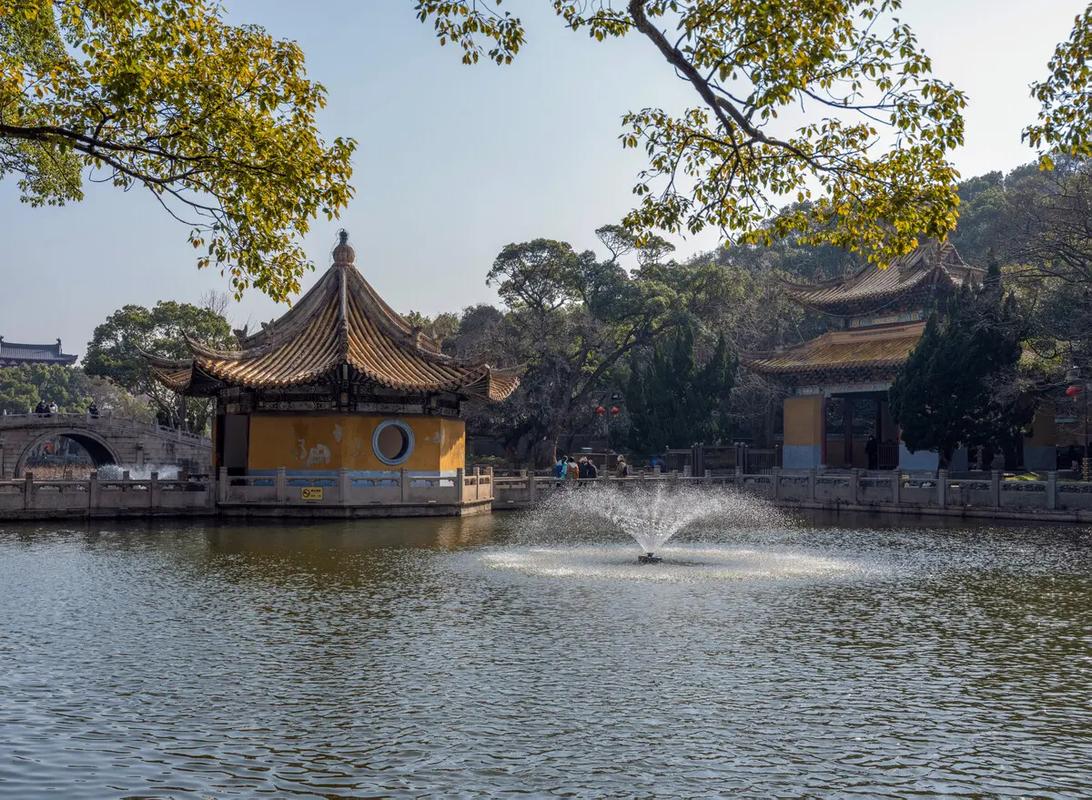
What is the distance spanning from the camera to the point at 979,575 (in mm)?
16484

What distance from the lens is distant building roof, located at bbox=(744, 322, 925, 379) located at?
3725cm

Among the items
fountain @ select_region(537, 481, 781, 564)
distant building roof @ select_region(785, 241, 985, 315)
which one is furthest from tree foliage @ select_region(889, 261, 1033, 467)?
fountain @ select_region(537, 481, 781, 564)

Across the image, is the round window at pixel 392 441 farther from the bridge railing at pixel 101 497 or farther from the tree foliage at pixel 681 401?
the tree foliage at pixel 681 401

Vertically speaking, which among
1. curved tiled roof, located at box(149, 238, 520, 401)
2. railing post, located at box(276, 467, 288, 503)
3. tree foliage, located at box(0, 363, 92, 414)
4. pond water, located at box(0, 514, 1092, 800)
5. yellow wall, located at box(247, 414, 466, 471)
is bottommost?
pond water, located at box(0, 514, 1092, 800)

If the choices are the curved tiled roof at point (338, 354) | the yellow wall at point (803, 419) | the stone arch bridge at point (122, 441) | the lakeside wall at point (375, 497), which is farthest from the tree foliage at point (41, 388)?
the yellow wall at point (803, 419)

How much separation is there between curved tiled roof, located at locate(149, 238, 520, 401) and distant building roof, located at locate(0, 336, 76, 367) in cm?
7373

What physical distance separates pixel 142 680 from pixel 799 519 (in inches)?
864

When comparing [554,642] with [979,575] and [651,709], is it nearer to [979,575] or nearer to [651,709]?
[651,709]

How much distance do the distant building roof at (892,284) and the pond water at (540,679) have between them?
22317 mm

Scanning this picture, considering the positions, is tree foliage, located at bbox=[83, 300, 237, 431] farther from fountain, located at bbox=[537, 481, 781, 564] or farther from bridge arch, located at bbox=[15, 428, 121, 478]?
fountain, located at bbox=[537, 481, 781, 564]

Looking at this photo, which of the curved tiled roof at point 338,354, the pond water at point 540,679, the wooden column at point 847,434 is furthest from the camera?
the wooden column at point 847,434

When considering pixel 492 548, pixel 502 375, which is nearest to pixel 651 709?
pixel 492 548

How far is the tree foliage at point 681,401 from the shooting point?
1660 inches

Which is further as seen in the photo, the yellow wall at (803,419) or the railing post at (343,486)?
the yellow wall at (803,419)
